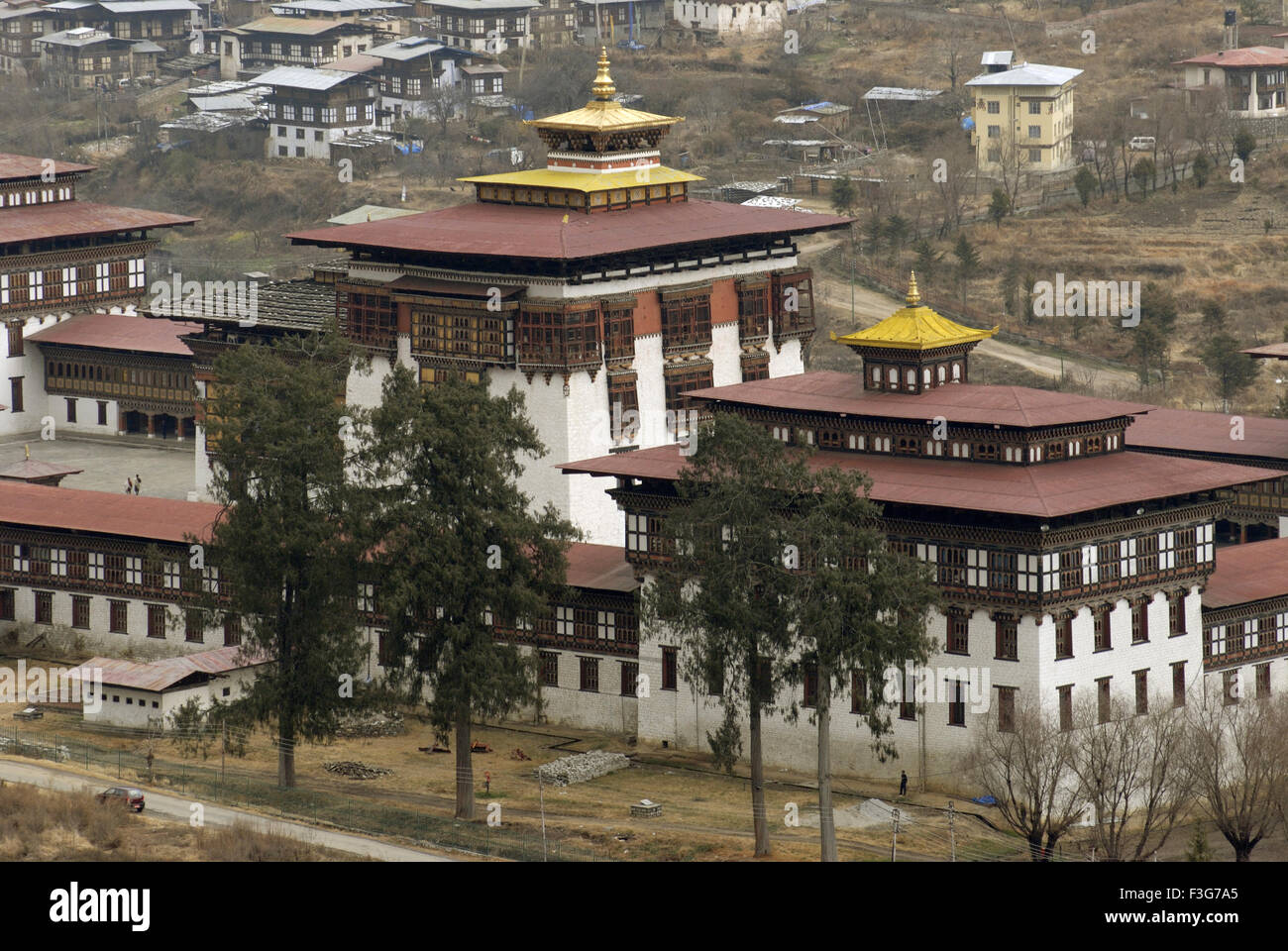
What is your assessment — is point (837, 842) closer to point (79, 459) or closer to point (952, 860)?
point (952, 860)

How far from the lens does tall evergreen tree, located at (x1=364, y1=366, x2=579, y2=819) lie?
82.1 m

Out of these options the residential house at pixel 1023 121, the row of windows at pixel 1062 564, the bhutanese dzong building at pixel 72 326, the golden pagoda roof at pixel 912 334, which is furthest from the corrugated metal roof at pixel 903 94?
the row of windows at pixel 1062 564

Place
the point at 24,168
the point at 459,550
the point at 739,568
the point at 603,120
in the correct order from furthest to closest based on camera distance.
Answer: the point at 24,168, the point at 603,120, the point at 459,550, the point at 739,568

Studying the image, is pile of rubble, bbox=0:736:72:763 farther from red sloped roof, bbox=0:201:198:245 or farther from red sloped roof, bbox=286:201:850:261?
red sloped roof, bbox=0:201:198:245

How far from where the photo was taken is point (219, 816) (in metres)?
81.0

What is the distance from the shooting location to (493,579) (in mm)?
82625

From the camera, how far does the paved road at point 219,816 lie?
256 feet

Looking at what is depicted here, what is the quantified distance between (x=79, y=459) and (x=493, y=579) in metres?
50.3

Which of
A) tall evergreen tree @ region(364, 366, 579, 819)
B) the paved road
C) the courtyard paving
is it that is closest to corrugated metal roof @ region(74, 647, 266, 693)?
the paved road

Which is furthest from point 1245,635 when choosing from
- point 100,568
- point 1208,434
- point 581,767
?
point 100,568

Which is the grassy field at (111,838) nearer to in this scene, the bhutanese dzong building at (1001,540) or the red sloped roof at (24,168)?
the bhutanese dzong building at (1001,540)

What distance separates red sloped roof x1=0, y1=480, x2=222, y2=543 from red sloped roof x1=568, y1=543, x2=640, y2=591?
13123 mm

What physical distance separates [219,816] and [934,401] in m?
24.9

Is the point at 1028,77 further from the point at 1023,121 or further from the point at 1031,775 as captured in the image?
the point at 1031,775
